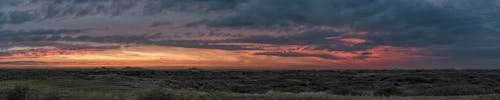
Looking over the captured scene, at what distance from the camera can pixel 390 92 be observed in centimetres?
4709

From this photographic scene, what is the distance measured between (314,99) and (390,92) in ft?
81.3

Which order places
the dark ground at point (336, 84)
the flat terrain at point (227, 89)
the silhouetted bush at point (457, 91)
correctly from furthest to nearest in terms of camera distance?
the dark ground at point (336, 84), the silhouetted bush at point (457, 91), the flat terrain at point (227, 89)

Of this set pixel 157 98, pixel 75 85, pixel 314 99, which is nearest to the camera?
pixel 157 98

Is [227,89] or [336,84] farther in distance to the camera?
[336,84]

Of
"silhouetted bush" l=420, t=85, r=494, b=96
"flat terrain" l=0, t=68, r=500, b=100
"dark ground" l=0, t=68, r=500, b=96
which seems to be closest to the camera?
"flat terrain" l=0, t=68, r=500, b=100

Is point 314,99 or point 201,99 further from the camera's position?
point 314,99

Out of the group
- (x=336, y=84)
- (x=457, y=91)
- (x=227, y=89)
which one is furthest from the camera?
(x=336, y=84)

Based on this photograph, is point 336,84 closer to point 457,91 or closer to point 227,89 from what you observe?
point 227,89

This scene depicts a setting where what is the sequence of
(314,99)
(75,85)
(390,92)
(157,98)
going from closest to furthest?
1. (157,98)
2. (314,99)
3. (75,85)
4. (390,92)

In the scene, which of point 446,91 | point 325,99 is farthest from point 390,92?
point 325,99

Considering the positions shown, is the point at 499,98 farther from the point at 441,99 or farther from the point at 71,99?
the point at 71,99

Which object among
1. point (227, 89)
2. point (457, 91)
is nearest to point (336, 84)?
point (227, 89)

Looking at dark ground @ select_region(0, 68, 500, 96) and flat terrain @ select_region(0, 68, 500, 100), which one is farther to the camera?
dark ground @ select_region(0, 68, 500, 96)

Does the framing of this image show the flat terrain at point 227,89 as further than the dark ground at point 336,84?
No
